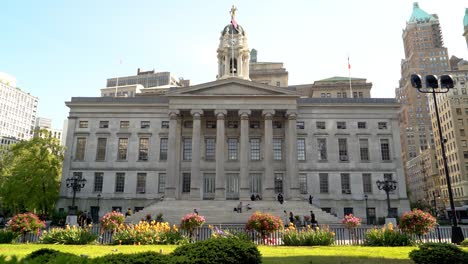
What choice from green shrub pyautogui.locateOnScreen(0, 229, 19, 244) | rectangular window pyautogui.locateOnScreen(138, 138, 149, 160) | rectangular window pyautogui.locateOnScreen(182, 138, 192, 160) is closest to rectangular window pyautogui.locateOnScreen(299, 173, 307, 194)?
rectangular window pyautogui.locateOnScreen(182, 138, 192, 160)

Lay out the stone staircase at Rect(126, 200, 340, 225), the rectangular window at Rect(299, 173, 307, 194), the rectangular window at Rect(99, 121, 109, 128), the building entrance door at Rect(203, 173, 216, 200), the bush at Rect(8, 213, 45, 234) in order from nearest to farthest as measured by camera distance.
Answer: the bush at Rect(8, 213, 45, 234) < the stone staircase at Rect(126, 200, 340, 225) < the building entrance door at Rect(203, 173, 216, 200) < the rectangular window at Rect(299, 173, 307, 194) < the rectangular window at Rect(99, 121, 109, 128)

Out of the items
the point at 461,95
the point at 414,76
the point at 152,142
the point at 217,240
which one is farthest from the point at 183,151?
the point at 461,95

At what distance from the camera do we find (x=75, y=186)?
35.2 metres

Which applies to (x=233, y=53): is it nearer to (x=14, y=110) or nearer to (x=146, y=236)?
(x=146, y=236)

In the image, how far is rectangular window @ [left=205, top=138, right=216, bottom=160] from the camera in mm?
50562

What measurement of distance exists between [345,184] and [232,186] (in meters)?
16.1

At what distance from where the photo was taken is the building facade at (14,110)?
142 metres

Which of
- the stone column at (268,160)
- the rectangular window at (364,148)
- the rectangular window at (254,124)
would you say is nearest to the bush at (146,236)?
the stone column at (268,160)

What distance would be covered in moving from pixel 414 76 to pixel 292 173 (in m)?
23.6

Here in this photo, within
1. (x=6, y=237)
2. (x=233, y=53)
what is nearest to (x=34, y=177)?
(x=6, y=237)

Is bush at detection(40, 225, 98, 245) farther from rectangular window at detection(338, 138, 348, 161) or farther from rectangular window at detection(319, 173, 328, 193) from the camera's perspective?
rectangular window at detection(338, 138, 348, 161)

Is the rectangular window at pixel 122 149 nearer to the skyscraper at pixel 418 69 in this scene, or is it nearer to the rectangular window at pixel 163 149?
the rectangular window at pixel 163 149

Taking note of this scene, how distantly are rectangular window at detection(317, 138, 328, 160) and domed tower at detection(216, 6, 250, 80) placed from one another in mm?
15864

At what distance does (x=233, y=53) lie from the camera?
5794 cm
